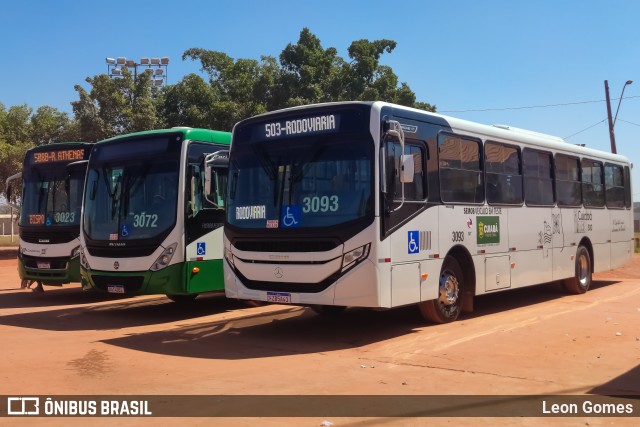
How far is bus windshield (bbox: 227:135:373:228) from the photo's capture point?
9.16 meters

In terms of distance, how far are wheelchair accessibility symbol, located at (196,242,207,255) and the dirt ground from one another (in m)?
1.23

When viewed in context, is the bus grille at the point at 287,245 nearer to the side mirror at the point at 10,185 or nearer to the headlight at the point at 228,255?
the headlight at the point at 228,255

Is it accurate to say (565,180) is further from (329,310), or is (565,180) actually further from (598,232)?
(329,310)

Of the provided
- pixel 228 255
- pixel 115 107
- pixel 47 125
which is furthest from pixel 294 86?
pixel 228 255

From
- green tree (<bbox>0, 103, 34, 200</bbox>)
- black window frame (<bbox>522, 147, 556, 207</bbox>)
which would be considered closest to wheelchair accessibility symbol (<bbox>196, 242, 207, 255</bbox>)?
black window frame (<bbox>522, 147, 556, 207</bbox>)

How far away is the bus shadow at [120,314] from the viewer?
1189cm

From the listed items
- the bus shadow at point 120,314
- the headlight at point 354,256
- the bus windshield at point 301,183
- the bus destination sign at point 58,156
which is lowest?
the bus shadow at point 120,314

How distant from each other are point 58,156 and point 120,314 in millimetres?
4266

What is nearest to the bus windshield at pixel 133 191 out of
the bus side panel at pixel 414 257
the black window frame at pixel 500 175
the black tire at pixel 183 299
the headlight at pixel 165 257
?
the headlight at pixel 165 257

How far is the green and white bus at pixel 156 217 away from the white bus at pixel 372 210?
171 cm

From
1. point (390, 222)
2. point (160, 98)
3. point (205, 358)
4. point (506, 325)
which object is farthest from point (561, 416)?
point (160, 98)

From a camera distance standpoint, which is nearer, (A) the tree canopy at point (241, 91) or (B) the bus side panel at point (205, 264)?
(B) the bus side panel at point (205, 264)

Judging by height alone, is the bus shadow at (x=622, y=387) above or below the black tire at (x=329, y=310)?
below

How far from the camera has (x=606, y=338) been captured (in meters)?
9.78
